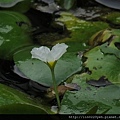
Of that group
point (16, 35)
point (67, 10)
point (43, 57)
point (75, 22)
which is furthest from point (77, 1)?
point (43, 57)

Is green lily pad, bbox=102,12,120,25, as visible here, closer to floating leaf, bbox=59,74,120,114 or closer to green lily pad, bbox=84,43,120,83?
green lily pad, bbox=84,43,120,83

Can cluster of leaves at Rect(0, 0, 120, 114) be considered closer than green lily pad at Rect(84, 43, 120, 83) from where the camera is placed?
Yes

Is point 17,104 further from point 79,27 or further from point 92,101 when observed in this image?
point 79,27

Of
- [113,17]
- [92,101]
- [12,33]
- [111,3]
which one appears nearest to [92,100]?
[92,101]

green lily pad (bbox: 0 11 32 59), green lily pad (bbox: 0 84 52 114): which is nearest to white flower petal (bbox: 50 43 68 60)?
green lily pad (bbox: 0 84 52 114)

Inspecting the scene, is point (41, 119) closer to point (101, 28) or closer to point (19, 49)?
point (19, 49)

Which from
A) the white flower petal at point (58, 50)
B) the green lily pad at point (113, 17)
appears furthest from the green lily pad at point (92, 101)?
the green lily pad at point (113, 17)

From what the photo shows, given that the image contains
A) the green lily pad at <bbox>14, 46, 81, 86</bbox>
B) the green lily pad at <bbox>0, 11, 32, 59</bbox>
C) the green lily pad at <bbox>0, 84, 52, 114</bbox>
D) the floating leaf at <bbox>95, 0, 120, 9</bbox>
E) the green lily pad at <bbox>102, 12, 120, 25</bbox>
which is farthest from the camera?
the floating leaf at <bbox>95, 0, 120, 9</bbox>
